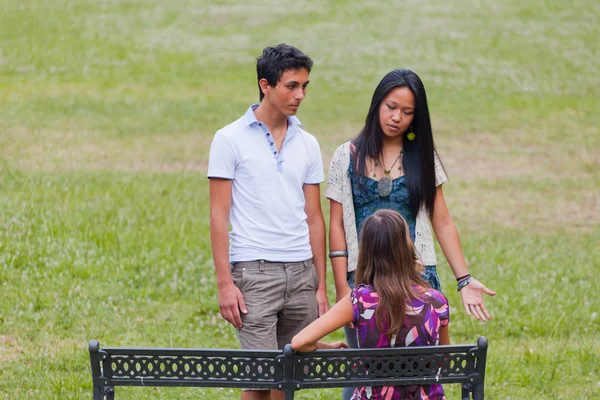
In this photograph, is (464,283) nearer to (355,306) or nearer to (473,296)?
(473,296)

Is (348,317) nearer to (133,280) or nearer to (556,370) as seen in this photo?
(556,370)

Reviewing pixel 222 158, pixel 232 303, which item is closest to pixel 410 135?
pixel 222 158

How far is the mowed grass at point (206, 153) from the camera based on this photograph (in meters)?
7.82

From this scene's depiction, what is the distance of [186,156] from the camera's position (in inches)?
629

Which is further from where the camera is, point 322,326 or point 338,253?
point 338,253

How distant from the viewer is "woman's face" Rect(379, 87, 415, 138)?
15.9 ft

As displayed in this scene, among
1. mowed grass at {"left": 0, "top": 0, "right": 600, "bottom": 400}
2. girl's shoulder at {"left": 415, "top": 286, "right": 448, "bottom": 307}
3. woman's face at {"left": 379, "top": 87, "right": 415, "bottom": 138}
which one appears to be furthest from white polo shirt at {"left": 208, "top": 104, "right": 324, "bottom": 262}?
mowed grass at {"left": 0, "top": 0, "right": 600, "bottom": 400}

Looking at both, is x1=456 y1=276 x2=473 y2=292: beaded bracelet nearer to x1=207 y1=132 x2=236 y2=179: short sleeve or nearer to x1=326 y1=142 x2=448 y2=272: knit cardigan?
x1=326 y1=142 x2=448 y2=272: knit cardigan

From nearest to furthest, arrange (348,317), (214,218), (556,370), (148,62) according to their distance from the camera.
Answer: (348,317), (214,218), (556,370), (148,62)

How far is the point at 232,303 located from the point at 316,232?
2.02 ft

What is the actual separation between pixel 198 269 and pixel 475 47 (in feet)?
55.2

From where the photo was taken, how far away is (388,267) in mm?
4215

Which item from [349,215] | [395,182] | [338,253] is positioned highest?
[395,182]

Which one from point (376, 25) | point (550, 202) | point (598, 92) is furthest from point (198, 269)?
point (376, 25)
